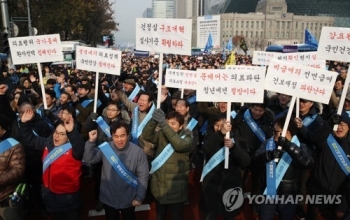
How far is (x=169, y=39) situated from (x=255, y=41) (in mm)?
98110

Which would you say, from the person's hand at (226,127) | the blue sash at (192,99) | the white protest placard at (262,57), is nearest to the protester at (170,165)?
the person's hand at (226,127)

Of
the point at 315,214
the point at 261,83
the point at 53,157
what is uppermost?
the point at 261,83

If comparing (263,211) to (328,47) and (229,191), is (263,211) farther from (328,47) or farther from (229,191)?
(328,47)

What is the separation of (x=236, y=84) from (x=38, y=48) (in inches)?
123

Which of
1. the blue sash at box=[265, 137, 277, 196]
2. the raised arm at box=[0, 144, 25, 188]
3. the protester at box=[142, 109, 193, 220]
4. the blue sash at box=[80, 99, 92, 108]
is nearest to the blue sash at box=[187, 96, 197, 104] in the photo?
the blue sash at box=[80, 99, 92, 108]

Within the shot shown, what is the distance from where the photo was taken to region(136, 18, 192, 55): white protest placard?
14.3ft

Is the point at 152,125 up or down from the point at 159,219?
up

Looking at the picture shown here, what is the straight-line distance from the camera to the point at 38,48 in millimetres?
5133

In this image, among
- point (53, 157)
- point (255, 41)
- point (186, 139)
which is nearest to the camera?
point (53, 157)

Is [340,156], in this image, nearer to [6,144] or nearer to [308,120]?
[308,120]

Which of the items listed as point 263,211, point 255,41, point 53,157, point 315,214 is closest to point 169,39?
point 53,157

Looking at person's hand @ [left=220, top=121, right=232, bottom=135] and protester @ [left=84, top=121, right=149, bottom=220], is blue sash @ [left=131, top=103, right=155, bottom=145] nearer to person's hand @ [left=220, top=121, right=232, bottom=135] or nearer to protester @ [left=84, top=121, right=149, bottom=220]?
protester @ [left=84, top=121, right=149, bottom=220]

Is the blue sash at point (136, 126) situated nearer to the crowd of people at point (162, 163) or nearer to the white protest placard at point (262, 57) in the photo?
the crowd of people at point (162, 163)

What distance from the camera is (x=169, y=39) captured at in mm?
4410
